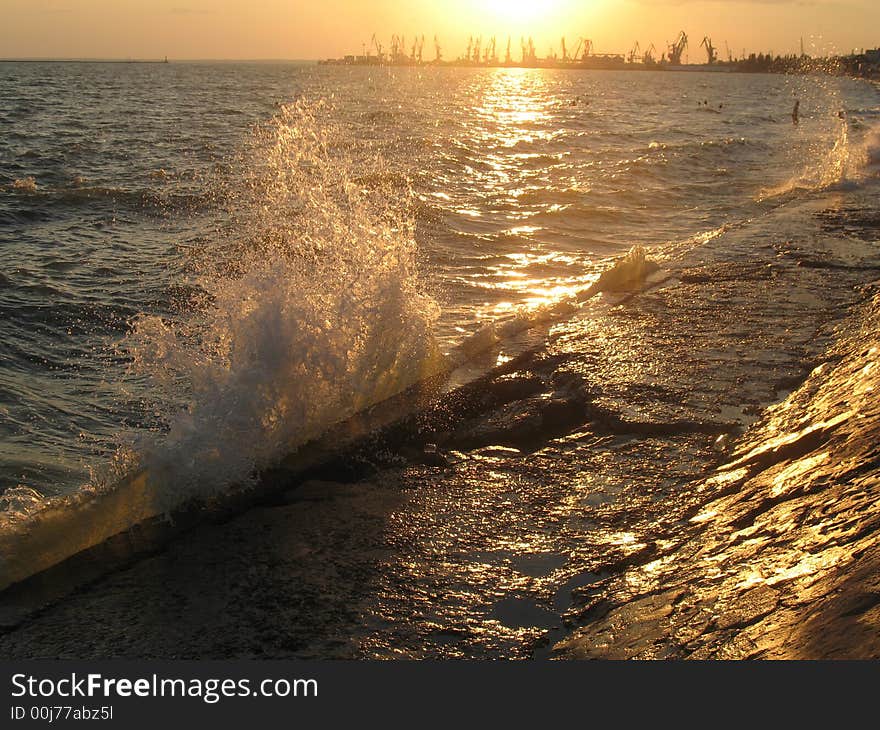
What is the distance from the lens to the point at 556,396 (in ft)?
20.0

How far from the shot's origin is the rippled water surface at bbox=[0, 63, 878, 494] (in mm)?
5812

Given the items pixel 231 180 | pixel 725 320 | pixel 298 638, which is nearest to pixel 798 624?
pixel 298 638

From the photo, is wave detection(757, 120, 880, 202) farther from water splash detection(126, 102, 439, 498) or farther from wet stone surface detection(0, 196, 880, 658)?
water splash detection(126, 102, 439, 498)

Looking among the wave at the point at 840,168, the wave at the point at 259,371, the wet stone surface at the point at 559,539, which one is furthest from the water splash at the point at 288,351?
the wave at the point at 840,168

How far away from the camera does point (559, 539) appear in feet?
14.1

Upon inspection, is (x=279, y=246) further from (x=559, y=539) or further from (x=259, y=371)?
(x=559, y=539)

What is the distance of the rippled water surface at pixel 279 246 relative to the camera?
5812 mm

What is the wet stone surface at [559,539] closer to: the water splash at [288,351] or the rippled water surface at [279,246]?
the water splash at [288,351]

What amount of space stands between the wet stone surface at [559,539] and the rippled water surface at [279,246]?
0.85 meters

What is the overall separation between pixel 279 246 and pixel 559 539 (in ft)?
12.5

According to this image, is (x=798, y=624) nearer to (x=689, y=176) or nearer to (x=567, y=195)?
(x=567, y=195)

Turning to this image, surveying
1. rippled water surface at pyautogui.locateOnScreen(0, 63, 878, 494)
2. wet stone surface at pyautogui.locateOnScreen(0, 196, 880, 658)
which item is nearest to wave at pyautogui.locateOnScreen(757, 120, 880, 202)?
rippled water surface at pyautogui.locateOnScreen(0, 63, 878, 494)

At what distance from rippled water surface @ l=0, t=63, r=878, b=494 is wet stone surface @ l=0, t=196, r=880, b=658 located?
0.85 metres

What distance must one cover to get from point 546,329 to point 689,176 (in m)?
15.5
